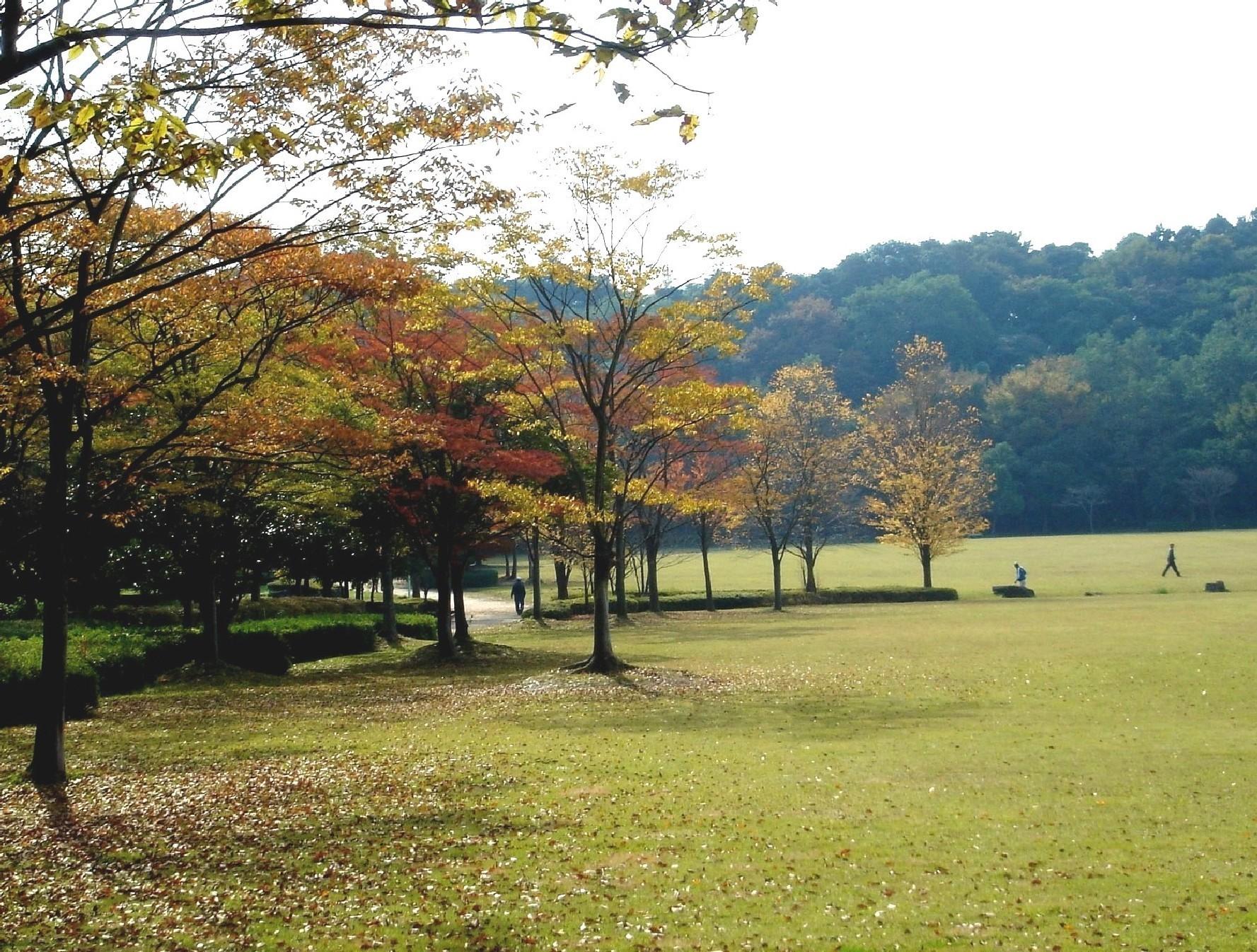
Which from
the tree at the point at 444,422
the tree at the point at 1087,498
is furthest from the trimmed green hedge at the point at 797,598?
the tree at the point at 1087,498

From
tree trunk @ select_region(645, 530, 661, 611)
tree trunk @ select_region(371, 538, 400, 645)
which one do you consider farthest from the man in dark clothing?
tree trunk @ select_region(371, 538, 400, 645)

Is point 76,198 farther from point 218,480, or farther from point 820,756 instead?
point 218,480

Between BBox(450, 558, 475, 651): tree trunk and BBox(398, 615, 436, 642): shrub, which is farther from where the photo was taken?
BBox(398, 615, 436, 642): shrub

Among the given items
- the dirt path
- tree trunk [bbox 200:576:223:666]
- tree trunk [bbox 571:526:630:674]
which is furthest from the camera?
the dirt path

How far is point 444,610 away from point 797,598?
78.6ft

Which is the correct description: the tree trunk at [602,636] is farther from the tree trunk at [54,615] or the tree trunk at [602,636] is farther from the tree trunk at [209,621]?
the tree trunk at [54,615]

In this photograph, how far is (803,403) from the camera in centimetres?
4759

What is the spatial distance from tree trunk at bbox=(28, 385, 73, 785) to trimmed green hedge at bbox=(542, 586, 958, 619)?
34.6 m

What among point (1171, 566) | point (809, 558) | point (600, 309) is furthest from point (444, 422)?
point (1171, 566)

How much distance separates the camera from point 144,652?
2056 centimetres

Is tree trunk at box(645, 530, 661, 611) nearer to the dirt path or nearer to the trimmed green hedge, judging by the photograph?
the trimmed green hedge

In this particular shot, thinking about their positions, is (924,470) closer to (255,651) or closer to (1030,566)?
(1030,566)

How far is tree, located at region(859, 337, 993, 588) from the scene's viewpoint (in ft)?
164

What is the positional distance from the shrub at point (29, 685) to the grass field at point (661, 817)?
24.6 inches
